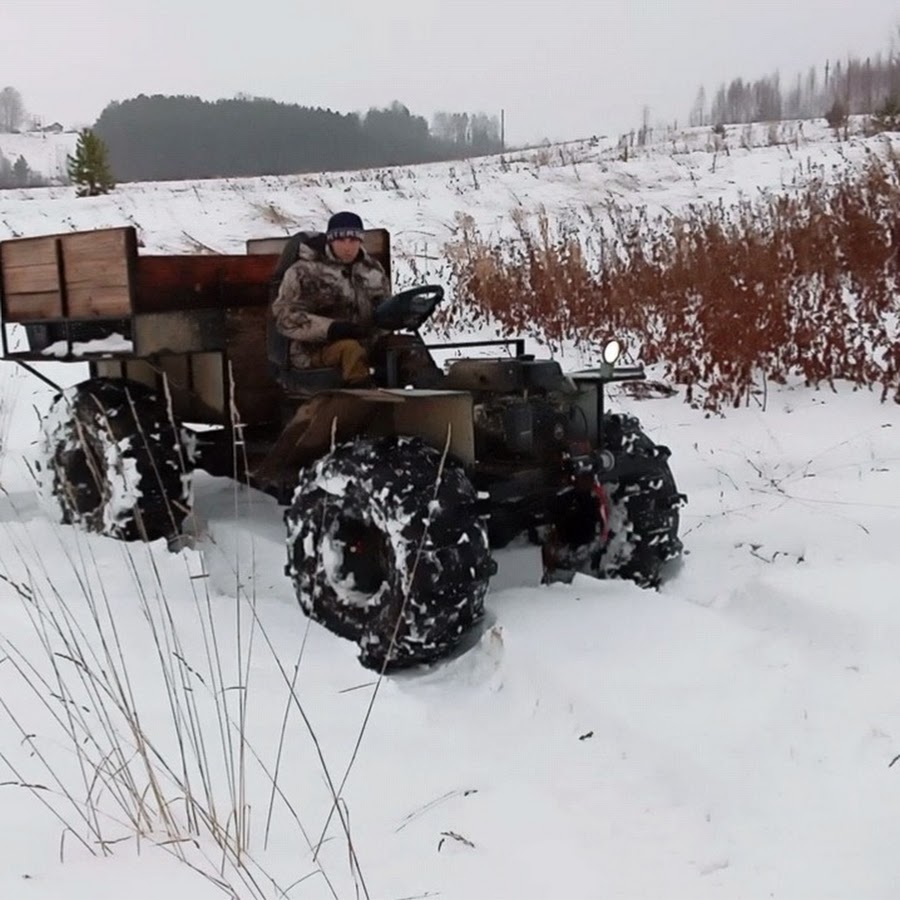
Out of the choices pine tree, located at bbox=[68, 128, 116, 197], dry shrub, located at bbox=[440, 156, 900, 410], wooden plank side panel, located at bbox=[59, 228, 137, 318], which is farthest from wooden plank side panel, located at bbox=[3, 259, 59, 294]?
pine tree, located at bbox=[68, 128, 116, 197]

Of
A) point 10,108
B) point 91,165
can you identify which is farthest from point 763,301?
point 10,108

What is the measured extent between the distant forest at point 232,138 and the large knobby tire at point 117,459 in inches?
1566

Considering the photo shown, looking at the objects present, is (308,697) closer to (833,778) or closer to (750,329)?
(833,778)

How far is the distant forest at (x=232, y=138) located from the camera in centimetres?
4600

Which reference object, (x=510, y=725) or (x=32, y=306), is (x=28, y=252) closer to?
(x=32, y=306)

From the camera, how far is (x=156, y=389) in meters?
5.30

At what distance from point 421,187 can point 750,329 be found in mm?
14173

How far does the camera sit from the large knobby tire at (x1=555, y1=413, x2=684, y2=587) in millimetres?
4188

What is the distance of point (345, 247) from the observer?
4457 mm

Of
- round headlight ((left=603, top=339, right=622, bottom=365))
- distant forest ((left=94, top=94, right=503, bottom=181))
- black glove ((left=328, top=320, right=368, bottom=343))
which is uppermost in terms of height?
distant forest ((left=94, top=94, right=503, bottom=181))

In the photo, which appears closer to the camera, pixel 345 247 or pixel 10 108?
pixel 345 247

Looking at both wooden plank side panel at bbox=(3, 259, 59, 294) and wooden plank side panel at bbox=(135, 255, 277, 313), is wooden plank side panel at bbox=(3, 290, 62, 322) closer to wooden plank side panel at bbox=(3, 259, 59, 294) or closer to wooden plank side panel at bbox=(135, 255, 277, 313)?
wooden plank side panel at bbox=(3, 259, 59, 294)

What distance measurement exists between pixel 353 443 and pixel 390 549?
45 cm

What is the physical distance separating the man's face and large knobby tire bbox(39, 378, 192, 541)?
3.56 feet
